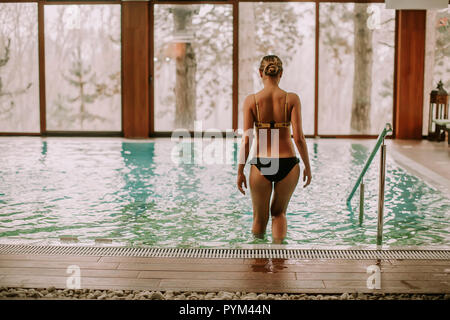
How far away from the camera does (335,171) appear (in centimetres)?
877

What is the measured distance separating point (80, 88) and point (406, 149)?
6797mm

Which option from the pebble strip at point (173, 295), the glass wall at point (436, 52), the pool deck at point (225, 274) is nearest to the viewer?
the pebble strip at point (173, 295)

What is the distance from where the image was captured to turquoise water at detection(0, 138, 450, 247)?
5492 mm

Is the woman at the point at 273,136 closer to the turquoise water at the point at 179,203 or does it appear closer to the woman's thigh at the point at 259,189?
the woman's thigh at the point at 259,189

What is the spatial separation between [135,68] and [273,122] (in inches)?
345

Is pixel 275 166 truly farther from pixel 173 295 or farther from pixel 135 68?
pixel 135 68

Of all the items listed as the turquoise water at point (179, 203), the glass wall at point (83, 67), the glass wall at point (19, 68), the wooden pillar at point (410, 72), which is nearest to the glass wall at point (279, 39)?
the wooden pillar at point (410, 72)

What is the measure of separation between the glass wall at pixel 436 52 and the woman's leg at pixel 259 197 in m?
8.95

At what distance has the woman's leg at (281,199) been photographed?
4.48 m

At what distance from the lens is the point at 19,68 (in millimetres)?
13109

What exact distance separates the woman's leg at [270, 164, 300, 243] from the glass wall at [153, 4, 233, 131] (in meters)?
8.56

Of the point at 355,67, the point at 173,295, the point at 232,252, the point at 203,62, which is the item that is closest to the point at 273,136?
the point at 232,252

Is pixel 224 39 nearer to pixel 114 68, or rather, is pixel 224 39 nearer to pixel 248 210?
pixel 114 68
